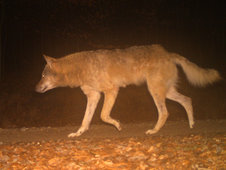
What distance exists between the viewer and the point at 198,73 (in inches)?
303

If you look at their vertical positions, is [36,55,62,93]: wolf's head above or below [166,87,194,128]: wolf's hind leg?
above

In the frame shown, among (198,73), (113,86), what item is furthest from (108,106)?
(198,73)

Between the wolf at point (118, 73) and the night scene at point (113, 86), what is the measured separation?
0.08 ft

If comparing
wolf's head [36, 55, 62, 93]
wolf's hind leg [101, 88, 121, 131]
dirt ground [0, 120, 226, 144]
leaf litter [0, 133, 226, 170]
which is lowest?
dirt ground [0, 120, 226, 144]

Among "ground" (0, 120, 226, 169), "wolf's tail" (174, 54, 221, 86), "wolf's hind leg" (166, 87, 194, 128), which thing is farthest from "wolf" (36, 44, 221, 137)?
"ground" (0, 120, 226, 169)

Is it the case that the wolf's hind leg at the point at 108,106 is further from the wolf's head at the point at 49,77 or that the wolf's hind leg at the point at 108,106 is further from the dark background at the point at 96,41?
the dark background at the point at 96,41

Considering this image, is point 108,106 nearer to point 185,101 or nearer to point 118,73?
point 118,73

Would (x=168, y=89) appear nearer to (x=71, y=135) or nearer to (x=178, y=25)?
(x=71, y=135)

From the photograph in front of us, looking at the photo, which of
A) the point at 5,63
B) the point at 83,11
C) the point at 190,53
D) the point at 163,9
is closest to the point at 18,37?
the point at 5,63

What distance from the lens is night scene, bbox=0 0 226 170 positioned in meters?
5.32

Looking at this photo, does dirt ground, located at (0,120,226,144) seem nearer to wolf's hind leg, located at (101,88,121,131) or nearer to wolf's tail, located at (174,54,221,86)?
wolf's hind leg, located at (101,88,121,131)

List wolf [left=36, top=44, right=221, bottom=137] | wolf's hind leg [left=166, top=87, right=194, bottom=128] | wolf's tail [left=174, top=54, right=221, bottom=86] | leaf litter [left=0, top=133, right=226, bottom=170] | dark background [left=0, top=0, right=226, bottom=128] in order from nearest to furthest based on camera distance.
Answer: leaf litter [left=0, top=133, right=226, bottom=170] < wolf [left=36, top=44, right=221, bottom=137] < wolf's tail [left=174, top=54, right=221, bottom=86] < wolf's hind leg [left=166, top=87, right=194, bottom=128] < dark background [left=0, top=0, right=226, bottom=128]

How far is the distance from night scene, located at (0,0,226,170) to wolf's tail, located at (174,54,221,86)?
3 cm

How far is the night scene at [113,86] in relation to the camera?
17.5ft
